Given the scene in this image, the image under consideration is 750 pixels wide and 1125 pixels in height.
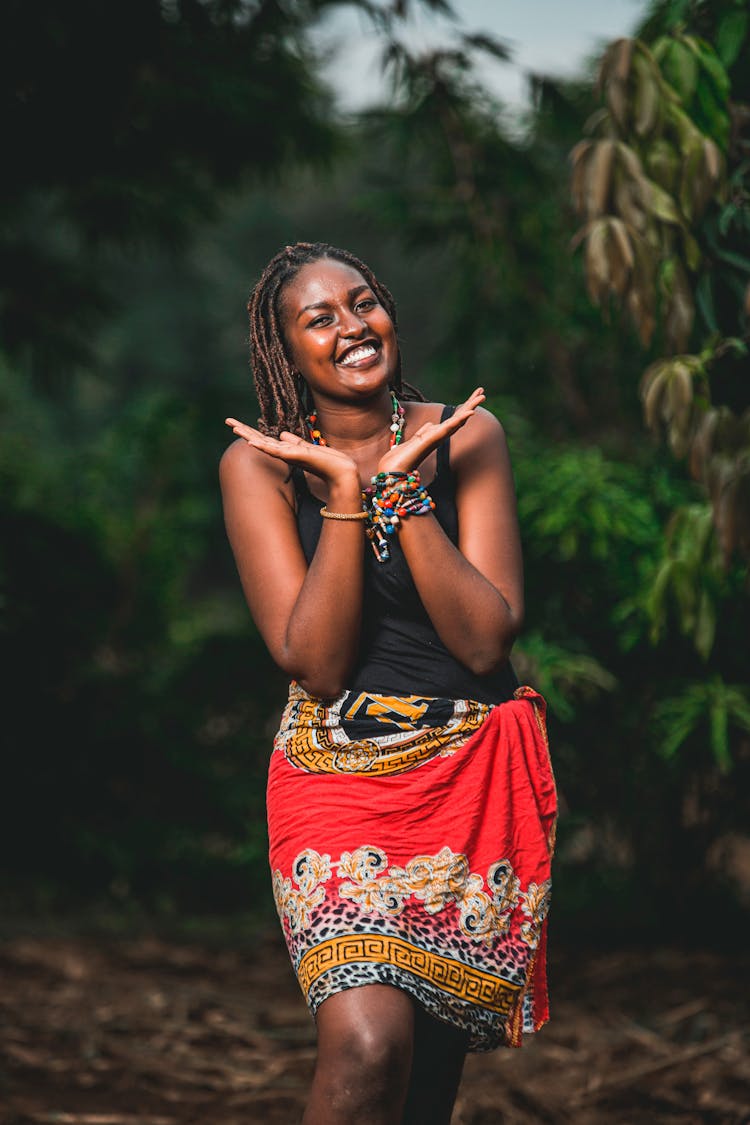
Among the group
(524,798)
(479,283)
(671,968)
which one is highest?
(479,283)

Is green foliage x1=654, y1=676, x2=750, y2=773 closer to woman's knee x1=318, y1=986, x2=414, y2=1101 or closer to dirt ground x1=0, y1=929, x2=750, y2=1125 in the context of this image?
dirt ground x1=0, y1=929, x2=750, y2=1125

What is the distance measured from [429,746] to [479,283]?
379cm

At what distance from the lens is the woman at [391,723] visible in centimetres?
223

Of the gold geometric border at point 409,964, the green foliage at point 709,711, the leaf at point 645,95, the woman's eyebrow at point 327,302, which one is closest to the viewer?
the gold geometric border at point 409,964

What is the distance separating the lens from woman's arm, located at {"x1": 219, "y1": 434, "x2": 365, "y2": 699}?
2.29 meters

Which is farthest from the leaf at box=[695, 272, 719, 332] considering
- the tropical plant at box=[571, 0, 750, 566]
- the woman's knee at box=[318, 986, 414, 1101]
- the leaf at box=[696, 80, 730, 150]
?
the woman's knee at box=[318, 986, 414, 1101]

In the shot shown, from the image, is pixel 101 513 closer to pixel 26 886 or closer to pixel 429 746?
pixel 26 886

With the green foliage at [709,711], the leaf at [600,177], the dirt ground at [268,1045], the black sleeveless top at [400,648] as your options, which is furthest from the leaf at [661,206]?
the dirt ground at [268,1045]

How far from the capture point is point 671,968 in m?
4.88

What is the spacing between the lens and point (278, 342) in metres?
2.65

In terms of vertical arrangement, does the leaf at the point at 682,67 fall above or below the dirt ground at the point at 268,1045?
above

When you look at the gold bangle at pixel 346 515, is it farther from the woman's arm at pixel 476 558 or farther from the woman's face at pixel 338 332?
the woman's face at pixel 338 332

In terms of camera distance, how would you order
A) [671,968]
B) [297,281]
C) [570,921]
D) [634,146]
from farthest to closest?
1. [570,921]
2. [671,968]
3. [634,146]
4. [297,281]

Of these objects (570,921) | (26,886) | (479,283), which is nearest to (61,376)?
(479,283)
